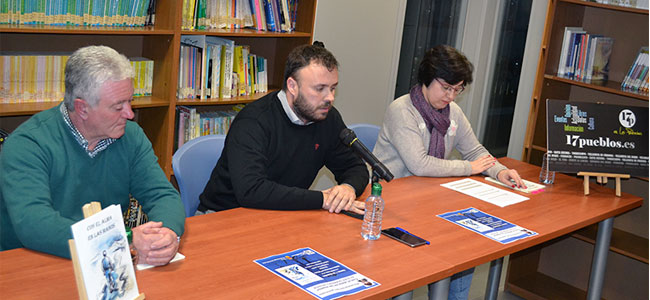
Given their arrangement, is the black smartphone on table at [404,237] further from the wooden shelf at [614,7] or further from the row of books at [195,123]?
the wooden shelf at [614,7]

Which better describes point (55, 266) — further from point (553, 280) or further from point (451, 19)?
point (451, 19)

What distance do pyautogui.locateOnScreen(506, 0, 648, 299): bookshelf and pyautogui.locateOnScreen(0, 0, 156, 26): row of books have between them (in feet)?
7.17

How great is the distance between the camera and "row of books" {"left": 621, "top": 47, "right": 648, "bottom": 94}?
3.68 meters

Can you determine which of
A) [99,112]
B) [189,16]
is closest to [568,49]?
[189,16]

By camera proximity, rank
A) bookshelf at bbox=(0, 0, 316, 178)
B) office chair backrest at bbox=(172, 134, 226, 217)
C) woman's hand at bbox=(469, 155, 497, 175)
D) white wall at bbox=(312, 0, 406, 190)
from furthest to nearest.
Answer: white wall at bbox=(312, 0, 406, 190), bookshelf at bbox=(0, 0, 316, 178), woman's hand at bbox=(469, 155, 497, 175), office chair backrest at bbox=(172, 134, 226, 217)

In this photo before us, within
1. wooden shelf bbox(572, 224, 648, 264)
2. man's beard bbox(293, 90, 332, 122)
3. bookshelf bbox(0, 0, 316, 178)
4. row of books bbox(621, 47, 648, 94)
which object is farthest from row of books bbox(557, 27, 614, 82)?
man's beard bbox(293, 90, 332, 122)

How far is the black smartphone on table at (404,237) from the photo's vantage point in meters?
2.23

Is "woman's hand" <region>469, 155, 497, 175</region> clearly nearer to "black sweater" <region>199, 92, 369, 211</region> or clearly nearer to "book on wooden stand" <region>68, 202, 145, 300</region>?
"black sweater" <region>199, 92, 369, 211</region>

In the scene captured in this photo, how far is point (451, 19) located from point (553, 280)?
6.70ft

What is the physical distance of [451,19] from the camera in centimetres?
503

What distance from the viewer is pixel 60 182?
207 centimetres

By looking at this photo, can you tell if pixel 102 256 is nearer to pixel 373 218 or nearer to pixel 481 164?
pixel 373 218

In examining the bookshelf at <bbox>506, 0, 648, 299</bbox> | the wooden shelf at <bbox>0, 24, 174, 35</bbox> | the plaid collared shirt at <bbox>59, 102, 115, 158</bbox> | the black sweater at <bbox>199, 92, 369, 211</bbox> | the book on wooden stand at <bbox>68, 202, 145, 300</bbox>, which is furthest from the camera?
the bookshelf at <bbox>506, 0, 648, 299</bbox>

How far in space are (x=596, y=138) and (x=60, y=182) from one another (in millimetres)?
2328
